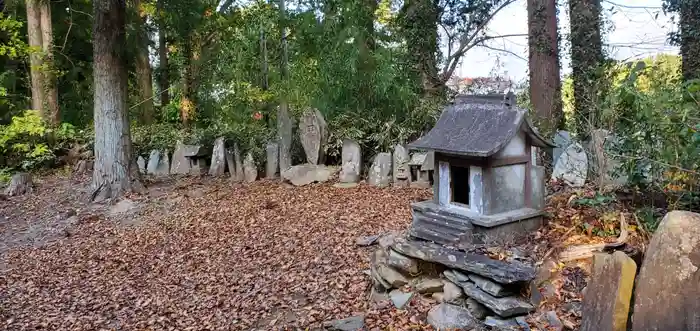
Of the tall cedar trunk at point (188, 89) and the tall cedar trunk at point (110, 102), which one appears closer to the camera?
the tall cedar trunk at point (110, 102)

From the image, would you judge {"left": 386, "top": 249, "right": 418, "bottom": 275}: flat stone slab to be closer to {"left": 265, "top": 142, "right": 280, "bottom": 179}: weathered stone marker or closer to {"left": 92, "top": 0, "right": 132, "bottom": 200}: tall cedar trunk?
{"left": 265, "top": 142, "right": 280, "bottom": 179}: weathered stone marker

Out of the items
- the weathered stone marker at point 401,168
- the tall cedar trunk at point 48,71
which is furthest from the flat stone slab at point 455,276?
the tall cedar trunk at point 48,71

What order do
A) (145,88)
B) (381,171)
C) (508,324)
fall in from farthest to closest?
(145,88) < (381,171) < (508,324)

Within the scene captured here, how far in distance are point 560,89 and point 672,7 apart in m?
2.02

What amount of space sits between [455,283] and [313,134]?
5.61 m

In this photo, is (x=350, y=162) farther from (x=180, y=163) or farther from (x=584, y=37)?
(x=584, y=37)

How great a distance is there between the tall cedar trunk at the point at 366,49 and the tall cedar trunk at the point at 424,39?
72 cm

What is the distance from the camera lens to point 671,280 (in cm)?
252

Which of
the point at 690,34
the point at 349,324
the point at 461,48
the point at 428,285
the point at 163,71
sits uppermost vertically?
the point at 163,71

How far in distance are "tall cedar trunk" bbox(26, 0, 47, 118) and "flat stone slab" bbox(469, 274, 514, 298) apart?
11.3 meters

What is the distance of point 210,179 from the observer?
9672 mm

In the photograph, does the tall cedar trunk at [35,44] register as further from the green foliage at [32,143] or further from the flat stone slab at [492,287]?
the flat stone slab at [492,287]

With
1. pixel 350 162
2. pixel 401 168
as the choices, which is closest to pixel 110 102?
pixel 350 162

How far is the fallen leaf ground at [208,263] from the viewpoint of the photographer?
454cm
